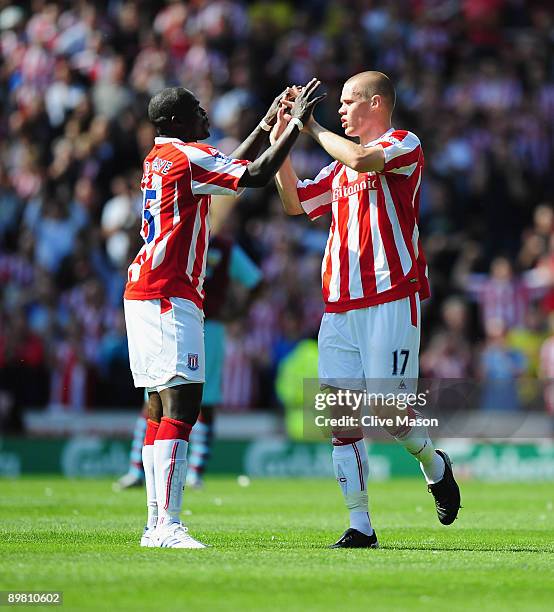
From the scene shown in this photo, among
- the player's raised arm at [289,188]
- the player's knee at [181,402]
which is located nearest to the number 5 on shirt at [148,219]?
the player's knee at [181,402]

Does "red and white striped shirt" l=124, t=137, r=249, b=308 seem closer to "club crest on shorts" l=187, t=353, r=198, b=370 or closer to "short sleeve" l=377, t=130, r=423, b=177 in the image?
"club crest on shorts" l=187, t=353, r=198, b=370

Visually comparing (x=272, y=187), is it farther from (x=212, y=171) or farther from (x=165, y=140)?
(x=212, y=171)

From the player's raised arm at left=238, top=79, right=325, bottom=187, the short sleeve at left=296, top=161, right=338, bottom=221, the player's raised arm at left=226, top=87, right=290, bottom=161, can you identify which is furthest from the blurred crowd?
the player's raised arm at left=238, top=79, right=325, bottom=187

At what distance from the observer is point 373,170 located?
25.9 ft

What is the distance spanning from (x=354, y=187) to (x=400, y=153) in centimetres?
38

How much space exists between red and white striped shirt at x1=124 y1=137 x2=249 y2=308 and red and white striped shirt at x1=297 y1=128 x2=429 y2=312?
84 cm

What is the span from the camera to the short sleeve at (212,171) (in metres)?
7.74

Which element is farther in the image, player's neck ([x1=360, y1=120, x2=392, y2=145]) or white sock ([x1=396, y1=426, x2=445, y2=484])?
player's neck ([x1=360, y1=120, x2=392, y2=145])

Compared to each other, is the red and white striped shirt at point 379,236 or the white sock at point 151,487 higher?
the red and white striped shirt at point 379,236

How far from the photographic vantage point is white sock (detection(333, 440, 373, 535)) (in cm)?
816

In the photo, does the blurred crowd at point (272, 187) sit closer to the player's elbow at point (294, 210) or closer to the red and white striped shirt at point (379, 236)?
the player's elbow at point (294, 210)

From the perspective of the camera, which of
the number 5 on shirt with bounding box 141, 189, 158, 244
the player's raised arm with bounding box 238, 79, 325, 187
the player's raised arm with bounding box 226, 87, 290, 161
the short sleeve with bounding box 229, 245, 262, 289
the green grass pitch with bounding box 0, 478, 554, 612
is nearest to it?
the green grass pitch with bounding box 0, 478, 554, 612

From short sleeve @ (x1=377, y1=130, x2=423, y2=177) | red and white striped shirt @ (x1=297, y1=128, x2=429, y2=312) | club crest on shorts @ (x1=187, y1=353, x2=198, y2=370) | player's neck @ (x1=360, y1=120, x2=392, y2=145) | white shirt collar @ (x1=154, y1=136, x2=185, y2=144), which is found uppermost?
player's neck @ (x1=360, y1=120, x2=392, y2=145)

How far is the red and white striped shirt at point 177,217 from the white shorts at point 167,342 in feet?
0.25
